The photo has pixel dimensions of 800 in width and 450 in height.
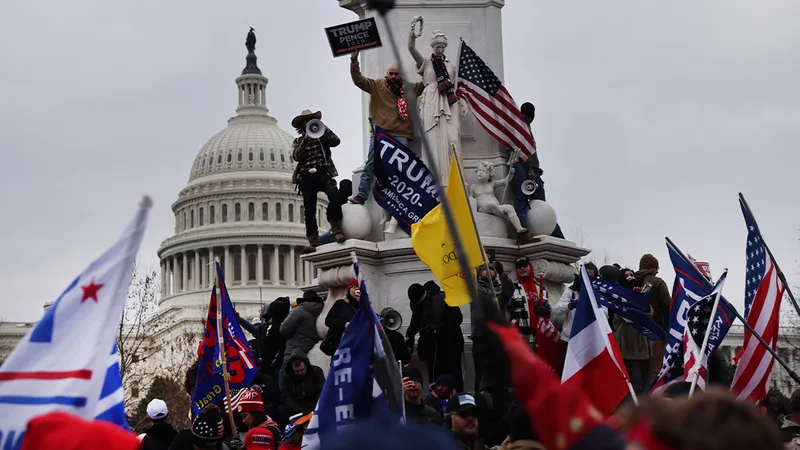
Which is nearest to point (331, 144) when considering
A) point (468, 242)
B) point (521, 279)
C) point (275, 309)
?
point (275, 309)

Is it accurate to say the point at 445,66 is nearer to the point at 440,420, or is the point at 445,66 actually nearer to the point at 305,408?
the point at 305,408

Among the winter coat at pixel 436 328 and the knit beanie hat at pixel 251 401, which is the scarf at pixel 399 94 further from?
the knit beanie hat at pixel 251 401

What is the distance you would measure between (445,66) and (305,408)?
6.35 m

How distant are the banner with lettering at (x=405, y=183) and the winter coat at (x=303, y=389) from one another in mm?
1990

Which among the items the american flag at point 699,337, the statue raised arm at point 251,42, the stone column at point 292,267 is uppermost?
the statue raised arm at point 251,42

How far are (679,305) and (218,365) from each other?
441 centimetres

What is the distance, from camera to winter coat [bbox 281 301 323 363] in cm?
1614

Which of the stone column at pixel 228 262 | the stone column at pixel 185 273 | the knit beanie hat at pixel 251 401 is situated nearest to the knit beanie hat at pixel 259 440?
the knit beanie hat at pixel 251 401

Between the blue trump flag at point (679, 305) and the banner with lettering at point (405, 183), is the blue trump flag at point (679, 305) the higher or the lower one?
the lower one

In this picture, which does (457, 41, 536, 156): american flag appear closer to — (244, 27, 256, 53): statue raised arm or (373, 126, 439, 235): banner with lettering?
(373, 126, 439, 235): banner with lettering

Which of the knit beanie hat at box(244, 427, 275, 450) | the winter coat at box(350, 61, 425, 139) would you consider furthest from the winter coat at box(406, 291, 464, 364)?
the knit beanie hat at box(244, 427, 275, 450)

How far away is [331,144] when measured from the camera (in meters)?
17.6

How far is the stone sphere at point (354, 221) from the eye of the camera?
706 inches

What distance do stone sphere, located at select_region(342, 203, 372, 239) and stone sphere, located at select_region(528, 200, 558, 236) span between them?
2081 millimetres
